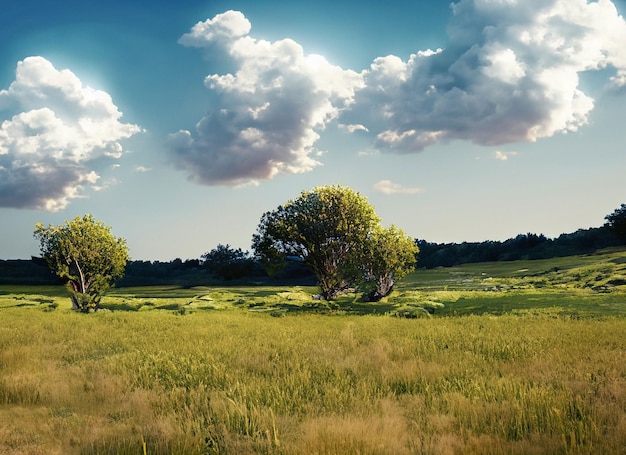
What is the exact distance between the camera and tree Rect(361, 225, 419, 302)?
50.3 metres

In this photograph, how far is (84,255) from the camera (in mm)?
44500

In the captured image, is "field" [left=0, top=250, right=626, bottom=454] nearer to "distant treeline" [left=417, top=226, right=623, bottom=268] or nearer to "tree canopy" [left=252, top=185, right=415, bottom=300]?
"tree canopy" [left=252, top=185, right=415, bottom=300]

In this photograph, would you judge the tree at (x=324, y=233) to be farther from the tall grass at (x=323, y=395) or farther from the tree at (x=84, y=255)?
the tall grass at (x=323, y=395)

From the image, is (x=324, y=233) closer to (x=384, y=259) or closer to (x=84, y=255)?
(x=384, y=259)

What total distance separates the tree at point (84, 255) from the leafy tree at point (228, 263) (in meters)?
81.7

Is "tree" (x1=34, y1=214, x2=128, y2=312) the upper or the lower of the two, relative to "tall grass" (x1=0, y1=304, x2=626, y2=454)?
upper

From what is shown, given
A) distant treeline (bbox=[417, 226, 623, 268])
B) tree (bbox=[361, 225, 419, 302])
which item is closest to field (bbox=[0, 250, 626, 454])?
tree (bbox=[361, 225, 419, 302])

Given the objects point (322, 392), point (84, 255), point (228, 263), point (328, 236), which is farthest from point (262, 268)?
point (322, 392)

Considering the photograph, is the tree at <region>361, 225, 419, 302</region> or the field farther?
the tree at <region>361, 225, 419, 302</region>

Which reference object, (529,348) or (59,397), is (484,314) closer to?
(529,348)

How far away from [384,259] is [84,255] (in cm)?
3072

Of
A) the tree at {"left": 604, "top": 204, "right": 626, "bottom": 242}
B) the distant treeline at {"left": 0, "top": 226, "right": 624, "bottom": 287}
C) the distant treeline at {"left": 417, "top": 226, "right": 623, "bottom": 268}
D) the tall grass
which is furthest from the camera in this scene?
the distant treeline at {"left": 417, "top": 226, "right": 623, "bottom": 268}

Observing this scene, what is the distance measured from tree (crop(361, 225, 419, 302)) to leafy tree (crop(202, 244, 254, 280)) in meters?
79.9

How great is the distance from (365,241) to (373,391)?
1620 inches
